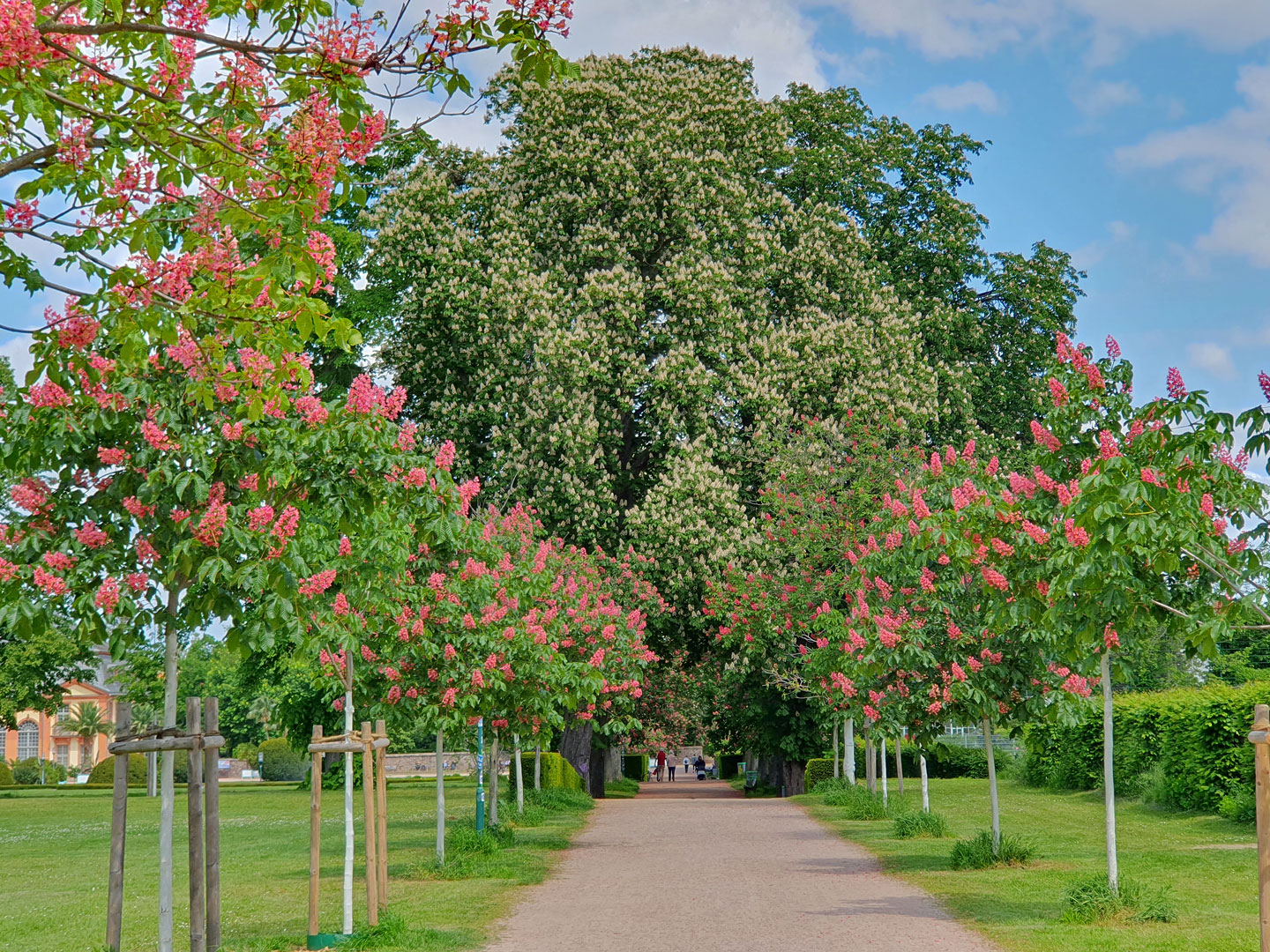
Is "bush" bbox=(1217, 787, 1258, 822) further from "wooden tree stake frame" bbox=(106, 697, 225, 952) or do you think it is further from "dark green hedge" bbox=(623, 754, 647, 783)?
"dark green hedge" bbox=(623, 754, 647, 783)

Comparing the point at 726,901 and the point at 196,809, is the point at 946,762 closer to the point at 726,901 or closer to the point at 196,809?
the point at 726,901

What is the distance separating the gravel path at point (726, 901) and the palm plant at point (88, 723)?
260 feet

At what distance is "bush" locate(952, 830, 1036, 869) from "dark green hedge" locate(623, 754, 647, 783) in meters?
41.6

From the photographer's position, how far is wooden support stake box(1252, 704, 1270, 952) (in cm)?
736

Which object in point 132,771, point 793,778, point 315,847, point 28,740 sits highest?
point 315,847


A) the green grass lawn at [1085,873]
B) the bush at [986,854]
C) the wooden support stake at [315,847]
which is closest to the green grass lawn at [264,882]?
the wooden support stake at [315,847]

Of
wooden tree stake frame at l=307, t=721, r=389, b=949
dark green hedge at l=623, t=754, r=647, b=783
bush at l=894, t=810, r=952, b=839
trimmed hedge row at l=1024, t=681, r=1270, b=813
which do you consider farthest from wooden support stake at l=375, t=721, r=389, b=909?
dark green hedge at l=623, t=754, r=647, b=783

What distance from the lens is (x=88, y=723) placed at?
295 feet

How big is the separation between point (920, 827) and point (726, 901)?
7.80 m

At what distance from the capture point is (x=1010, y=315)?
33.5 m

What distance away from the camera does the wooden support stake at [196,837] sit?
7250 millimetres

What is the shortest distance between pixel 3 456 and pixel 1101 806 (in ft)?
75.9

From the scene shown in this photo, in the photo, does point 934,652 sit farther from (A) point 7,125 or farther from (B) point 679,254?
(B) point 679,254

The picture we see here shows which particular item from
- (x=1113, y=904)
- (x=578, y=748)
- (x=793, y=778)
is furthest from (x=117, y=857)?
(x=793, y=778)
